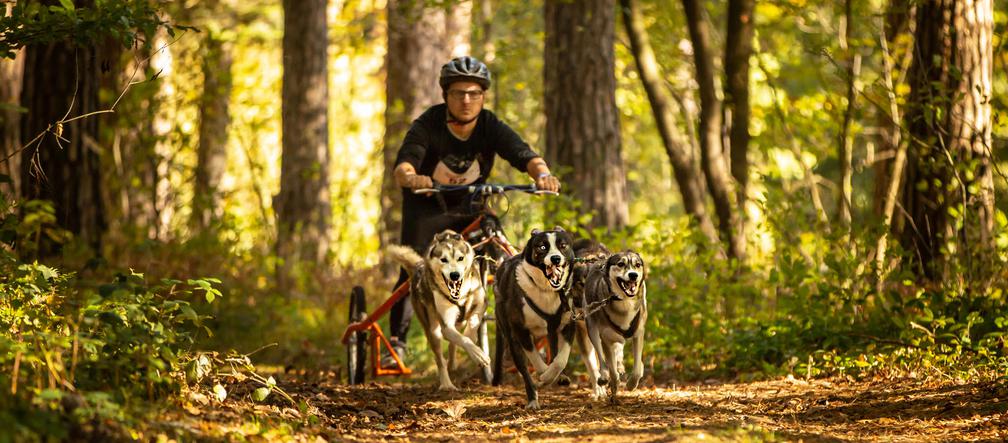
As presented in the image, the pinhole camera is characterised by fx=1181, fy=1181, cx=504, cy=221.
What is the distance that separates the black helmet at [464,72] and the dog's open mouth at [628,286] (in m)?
2.49

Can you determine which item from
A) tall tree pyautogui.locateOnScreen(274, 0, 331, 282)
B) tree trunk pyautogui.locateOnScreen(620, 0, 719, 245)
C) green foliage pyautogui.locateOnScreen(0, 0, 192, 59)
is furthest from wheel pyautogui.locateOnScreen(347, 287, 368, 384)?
tall tree pyautogui.locateOnScreen(274, 0, 331, 282)

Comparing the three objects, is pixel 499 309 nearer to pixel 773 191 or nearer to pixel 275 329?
pixel 773 191

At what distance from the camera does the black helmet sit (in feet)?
29.9

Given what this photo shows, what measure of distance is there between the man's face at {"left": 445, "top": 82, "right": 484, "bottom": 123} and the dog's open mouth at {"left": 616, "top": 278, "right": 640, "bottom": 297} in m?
2.41

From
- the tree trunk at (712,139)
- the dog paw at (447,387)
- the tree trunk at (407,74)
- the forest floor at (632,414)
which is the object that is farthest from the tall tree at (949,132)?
the tree trunk at (407,74)

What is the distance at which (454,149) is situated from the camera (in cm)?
939

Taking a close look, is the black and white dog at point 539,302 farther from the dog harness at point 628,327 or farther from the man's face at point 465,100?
the man's face at point 465,100

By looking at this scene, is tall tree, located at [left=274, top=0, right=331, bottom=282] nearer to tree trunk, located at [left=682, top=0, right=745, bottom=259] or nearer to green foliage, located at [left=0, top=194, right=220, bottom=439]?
tree trunk, located at [left=682, top=0, right=745, bottom=259]

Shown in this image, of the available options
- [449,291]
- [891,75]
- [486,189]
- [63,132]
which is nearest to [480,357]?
[449,291]

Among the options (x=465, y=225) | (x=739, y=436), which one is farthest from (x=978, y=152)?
(x=739, y=436)

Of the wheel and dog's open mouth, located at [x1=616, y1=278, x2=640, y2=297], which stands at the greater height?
dog's open mouth, located at [x1=616, y1=278, x2=640, y2=297]

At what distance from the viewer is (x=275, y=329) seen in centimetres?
1353

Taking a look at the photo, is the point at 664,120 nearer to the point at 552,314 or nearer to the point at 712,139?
the point at 712,139

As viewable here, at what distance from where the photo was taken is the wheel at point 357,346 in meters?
10.2
